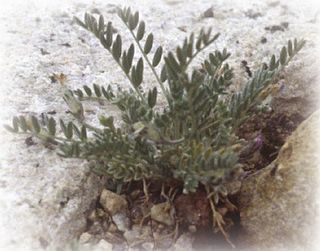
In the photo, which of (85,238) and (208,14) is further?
(208,14)

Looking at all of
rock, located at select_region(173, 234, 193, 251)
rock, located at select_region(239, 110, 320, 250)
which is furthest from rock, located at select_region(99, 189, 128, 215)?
rock, located at select_region(239, 110, 320, 250)

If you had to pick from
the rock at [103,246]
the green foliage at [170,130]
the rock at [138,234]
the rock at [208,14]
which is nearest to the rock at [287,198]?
the green foliage at [170,130]

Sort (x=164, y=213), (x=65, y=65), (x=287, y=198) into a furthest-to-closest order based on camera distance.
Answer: (x=65, y=65)
(x=164, y=213)
(x=287, y=198)

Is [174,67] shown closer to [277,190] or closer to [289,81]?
[277,190]

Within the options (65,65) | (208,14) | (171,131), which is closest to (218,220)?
(171,131)

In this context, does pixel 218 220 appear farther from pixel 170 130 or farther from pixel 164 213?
pixel 170 130

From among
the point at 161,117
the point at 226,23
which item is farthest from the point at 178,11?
the point at 161,117
